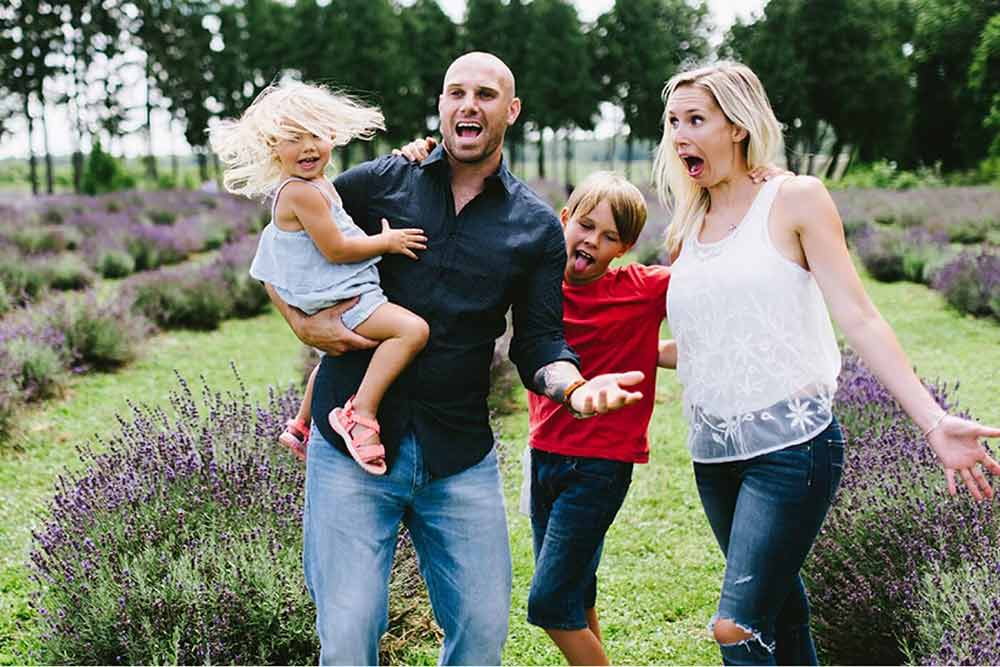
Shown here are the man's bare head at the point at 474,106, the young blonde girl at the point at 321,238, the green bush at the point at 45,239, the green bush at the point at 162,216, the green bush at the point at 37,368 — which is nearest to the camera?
the young blonde girl at the point at 321,238

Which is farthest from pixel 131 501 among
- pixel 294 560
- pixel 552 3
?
pixel 552 3

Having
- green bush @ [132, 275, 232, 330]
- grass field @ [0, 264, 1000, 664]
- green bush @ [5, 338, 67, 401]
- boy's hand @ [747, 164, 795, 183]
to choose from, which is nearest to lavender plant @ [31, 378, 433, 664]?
grass field @ [0, 264, 1000, 664]

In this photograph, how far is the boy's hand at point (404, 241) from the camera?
7.99 feet

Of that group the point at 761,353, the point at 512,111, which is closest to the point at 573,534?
the point at 761,353

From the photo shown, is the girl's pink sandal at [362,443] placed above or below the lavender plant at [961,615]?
above

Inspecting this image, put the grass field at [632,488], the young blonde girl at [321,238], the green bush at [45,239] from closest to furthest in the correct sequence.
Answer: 1. the young blonde girl at [321,238]
2. the grass field at [632,488]
3. the green bush at [45,239]

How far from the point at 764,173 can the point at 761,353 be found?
1.62ft

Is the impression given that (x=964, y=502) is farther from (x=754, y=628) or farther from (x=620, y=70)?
(x=620, y=70)

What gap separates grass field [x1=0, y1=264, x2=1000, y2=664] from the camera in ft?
13.1

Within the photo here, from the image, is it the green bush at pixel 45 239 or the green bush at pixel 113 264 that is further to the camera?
the green bush at pixel 45 239

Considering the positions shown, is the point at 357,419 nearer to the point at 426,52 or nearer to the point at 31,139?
the point at 31,139

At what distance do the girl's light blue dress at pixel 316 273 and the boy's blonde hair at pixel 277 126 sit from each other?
0.35ft

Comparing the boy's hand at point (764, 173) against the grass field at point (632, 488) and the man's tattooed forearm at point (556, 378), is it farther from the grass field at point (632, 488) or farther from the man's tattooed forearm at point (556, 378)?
the grass field at point (632, 488)

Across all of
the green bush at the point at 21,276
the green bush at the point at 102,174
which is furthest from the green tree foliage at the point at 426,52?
the green bush at the point at 21,276
